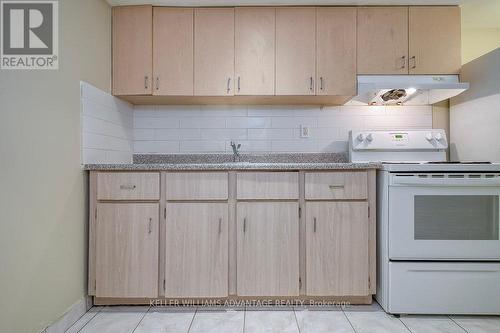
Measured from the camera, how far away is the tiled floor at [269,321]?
1.80 metres

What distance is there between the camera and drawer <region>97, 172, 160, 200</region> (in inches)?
80.4

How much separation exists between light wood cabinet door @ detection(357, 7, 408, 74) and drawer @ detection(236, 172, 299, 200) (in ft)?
3.39

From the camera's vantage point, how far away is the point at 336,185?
2043 mm

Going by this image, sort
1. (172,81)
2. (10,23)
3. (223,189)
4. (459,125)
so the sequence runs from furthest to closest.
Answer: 1. (459,125)
2. (172,81)
3. (223,189)
4. (10,23)

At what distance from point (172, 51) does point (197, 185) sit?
104cm

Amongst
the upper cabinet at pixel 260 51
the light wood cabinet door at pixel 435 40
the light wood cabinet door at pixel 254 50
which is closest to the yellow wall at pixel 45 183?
the upper cabinet at pixel 260 51

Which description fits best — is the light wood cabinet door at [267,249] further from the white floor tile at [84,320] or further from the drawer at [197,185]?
the white floor tile at [84,320]

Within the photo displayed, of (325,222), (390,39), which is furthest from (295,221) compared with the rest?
(390,39)

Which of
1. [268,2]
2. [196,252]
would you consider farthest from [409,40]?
[196,252]

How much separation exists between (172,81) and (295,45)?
0.93 m

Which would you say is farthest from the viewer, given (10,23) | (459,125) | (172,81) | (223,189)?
(459,125)

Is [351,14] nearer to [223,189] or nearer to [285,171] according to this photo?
[285,171]

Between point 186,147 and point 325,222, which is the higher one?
point 186,147

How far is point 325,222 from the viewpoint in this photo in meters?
2.04
